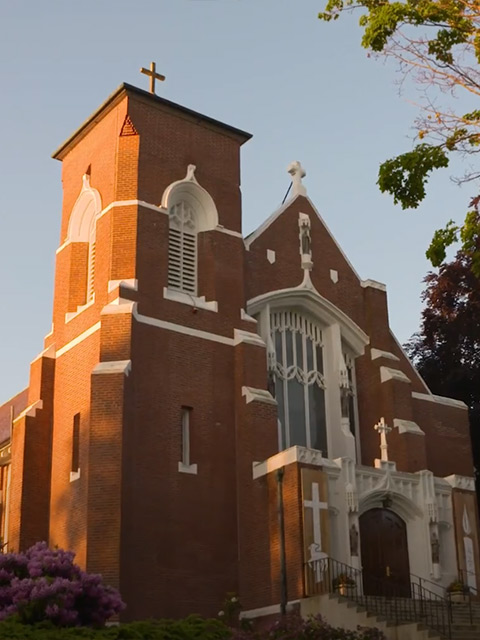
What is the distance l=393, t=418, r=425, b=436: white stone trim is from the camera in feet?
94.4

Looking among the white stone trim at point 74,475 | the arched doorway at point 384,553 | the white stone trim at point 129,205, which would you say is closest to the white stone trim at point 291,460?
the arched doorway at point 384,553

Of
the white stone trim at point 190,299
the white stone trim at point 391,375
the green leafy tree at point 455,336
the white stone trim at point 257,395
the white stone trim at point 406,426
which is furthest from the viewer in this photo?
the green leafy tree at point 455,336

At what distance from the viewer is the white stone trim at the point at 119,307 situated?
25.2 m

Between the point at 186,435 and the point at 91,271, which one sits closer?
the point at 186,435

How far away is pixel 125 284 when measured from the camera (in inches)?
1013

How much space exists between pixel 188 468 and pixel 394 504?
541 centimetres

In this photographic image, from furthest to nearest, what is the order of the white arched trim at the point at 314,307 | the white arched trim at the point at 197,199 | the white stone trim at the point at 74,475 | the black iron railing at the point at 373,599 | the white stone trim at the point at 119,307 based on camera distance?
1. the white arched trim at the point at 314,307
2. the white arched trim at the point at 197,199
3. the white stone trim at the point at 119,307
4. the white stone trim at the point at 74,475
5. the black iron railing at the point at 373,599

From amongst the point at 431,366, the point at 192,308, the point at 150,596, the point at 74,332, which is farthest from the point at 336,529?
the point at 431,366

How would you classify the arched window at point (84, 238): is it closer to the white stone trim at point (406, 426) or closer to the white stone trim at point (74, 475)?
the white stone trim at point (74, 475)

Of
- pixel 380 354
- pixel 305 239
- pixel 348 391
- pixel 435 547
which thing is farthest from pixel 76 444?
pixel 380 354

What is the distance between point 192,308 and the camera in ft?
87.4

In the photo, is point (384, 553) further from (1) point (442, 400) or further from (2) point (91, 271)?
(2) point (91, 271)

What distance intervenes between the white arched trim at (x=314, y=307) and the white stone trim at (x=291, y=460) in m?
4.85

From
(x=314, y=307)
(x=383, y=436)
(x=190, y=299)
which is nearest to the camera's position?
(x=190, y=299)
